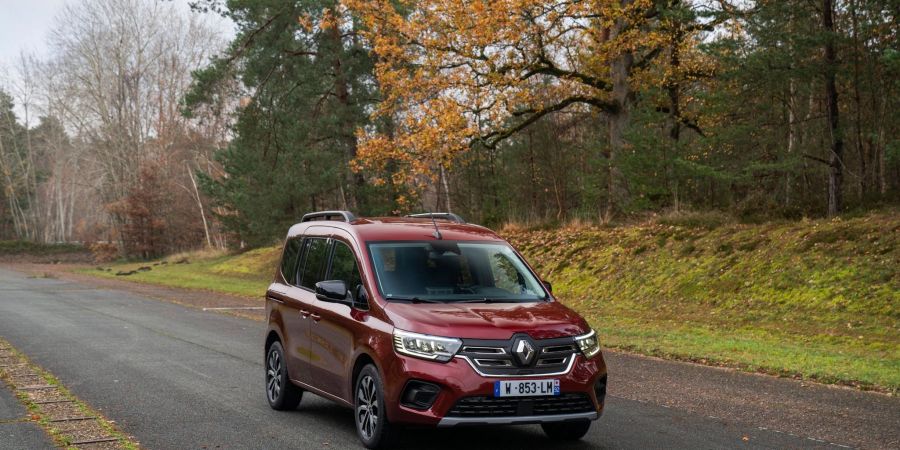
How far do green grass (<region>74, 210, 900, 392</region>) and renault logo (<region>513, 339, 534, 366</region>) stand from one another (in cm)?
553

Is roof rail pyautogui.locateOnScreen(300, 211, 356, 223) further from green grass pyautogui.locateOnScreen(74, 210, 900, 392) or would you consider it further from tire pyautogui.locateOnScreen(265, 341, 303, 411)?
green grass pyautogui.locateOnScreen(74, 210, 900, 392)

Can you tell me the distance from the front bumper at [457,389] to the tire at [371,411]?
0.13 meters

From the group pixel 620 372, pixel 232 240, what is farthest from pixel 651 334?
pixel 232 240

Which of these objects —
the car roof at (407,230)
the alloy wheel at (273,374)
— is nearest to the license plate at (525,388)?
the car roof at (407,230)

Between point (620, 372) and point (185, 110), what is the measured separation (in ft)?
113

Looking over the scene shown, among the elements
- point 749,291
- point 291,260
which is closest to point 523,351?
point 291,260

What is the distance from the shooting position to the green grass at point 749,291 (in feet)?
44.4

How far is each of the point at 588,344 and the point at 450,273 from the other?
1.46 meters

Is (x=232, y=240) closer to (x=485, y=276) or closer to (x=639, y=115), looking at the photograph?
(x=639, y=115)

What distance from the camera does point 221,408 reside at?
9.45m

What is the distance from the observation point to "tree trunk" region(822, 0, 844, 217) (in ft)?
65.5

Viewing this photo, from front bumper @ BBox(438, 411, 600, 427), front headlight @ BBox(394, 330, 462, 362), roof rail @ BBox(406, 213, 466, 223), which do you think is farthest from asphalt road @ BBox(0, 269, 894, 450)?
roof rail @ BBox(406, 213, 466, 223)

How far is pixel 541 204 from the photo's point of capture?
35.5 meters

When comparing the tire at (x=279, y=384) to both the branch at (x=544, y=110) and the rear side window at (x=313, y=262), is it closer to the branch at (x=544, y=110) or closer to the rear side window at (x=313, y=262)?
the rear side window at (x=313, y=262)
